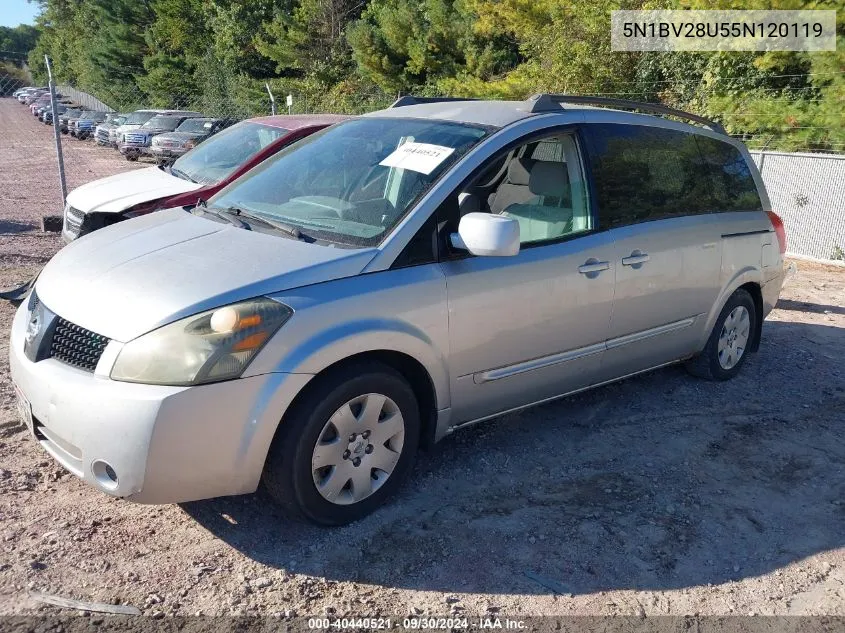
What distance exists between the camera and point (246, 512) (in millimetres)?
3521

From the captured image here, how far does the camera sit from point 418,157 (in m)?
3.83

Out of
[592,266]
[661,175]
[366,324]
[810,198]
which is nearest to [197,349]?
[366,324]

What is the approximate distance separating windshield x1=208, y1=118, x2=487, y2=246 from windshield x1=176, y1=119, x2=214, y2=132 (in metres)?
19.0

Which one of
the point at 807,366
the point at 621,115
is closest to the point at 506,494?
the point at 621,115

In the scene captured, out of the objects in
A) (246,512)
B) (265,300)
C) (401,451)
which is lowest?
(246,512)

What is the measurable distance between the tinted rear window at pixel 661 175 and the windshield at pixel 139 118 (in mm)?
24227

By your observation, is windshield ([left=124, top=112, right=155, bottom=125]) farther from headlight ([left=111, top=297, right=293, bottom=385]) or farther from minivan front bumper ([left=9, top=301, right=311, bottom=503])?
headlight ([left=111, top=297, right=293, bottom=385])

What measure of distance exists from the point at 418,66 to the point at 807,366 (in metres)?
25.8

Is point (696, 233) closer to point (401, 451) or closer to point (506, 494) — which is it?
point (506, 494)

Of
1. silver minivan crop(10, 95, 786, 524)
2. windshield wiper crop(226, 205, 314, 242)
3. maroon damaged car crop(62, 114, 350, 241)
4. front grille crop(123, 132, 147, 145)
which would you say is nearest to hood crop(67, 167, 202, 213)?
maroon damaged car crop(62, 114, 350, 241)

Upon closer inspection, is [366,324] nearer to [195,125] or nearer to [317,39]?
[195,125]

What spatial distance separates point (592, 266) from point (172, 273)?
2.16 meters

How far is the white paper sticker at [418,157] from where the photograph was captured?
375cm

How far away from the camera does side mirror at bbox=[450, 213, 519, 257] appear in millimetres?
3395
